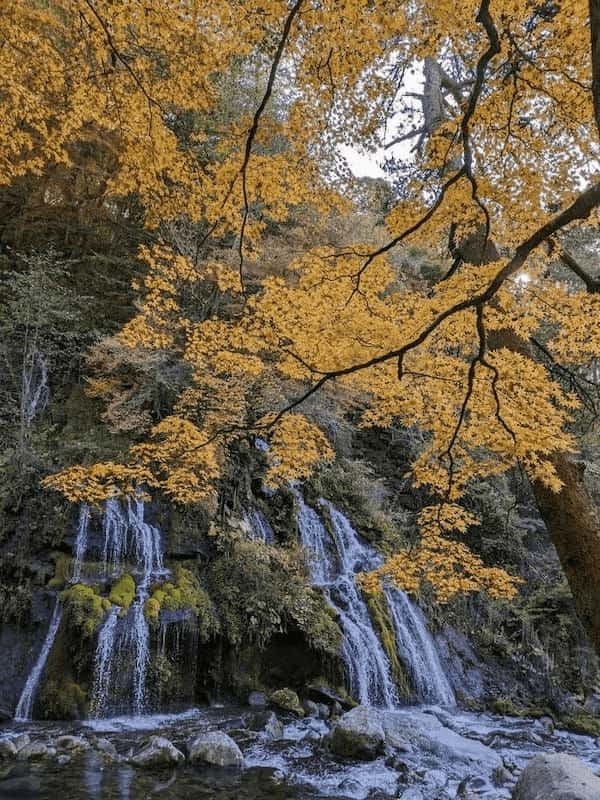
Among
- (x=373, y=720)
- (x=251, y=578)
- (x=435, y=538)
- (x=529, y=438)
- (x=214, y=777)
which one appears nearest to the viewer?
(x=529, y=438)

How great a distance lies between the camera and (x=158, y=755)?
217 inches

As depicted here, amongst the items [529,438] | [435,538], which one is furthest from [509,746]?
[529,438]

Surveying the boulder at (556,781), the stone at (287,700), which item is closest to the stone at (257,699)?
the stone at (287,700)

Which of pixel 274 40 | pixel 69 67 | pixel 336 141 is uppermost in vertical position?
pixel 274 40

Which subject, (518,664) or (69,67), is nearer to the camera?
(69,67)

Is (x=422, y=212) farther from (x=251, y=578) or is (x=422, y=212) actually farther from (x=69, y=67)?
(x=251, y=578)

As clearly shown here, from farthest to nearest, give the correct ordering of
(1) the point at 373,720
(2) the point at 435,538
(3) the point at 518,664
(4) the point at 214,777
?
(3) the point at 518,664, (2) the point at 435,538, (1) the point at 373,720, (4) the point at 214,777

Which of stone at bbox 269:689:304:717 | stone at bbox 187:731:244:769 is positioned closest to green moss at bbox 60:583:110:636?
stone at bbox 187:731:244:769

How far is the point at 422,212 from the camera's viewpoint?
5.64 meters

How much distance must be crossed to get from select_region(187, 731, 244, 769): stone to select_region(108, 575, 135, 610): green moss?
2357 millimetres

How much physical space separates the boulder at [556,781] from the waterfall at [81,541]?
6225 mm

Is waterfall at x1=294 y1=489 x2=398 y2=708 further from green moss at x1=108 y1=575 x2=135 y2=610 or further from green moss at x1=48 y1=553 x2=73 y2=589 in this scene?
green moss at x1=48 y1=553 x2=73 y2=589

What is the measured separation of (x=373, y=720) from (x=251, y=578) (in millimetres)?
3100

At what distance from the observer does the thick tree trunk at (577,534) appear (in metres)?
4.77
